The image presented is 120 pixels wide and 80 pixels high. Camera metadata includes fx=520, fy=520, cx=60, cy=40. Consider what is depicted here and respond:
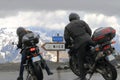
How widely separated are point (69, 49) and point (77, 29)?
72 cm

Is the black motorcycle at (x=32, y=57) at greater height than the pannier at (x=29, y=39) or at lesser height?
lesser

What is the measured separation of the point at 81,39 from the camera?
13.1 meters

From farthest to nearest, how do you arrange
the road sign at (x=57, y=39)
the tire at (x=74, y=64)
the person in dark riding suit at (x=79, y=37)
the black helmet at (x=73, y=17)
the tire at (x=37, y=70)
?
the road sign at (x=57, y=39) < the tire at (x=74, y=64) < the black helmet at (x=73, y=17) < the tire at (x=37, y=70) < the person in dark riding suit at (x=79, y=37)

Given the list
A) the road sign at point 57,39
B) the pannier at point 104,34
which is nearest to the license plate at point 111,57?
the pannier at point 104,34

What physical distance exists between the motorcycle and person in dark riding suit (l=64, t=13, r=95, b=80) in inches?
6.0

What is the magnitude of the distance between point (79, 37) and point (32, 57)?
4.54 feet

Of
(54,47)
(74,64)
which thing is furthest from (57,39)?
(74,64)

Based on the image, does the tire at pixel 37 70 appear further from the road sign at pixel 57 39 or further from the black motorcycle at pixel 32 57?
the road sign at pixel 57 39

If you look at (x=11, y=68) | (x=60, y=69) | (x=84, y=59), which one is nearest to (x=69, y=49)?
(x=84, y=59)

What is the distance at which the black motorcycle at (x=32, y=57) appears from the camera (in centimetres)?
1345

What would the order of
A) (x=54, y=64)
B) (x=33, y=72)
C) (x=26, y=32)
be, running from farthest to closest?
(x=54, y=64)
(x=26, y=32)
(x=33, y=72)

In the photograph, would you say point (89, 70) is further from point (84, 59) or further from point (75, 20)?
point (75, 20)

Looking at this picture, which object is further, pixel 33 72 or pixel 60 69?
pixel 60 69

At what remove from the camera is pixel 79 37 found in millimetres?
13234
